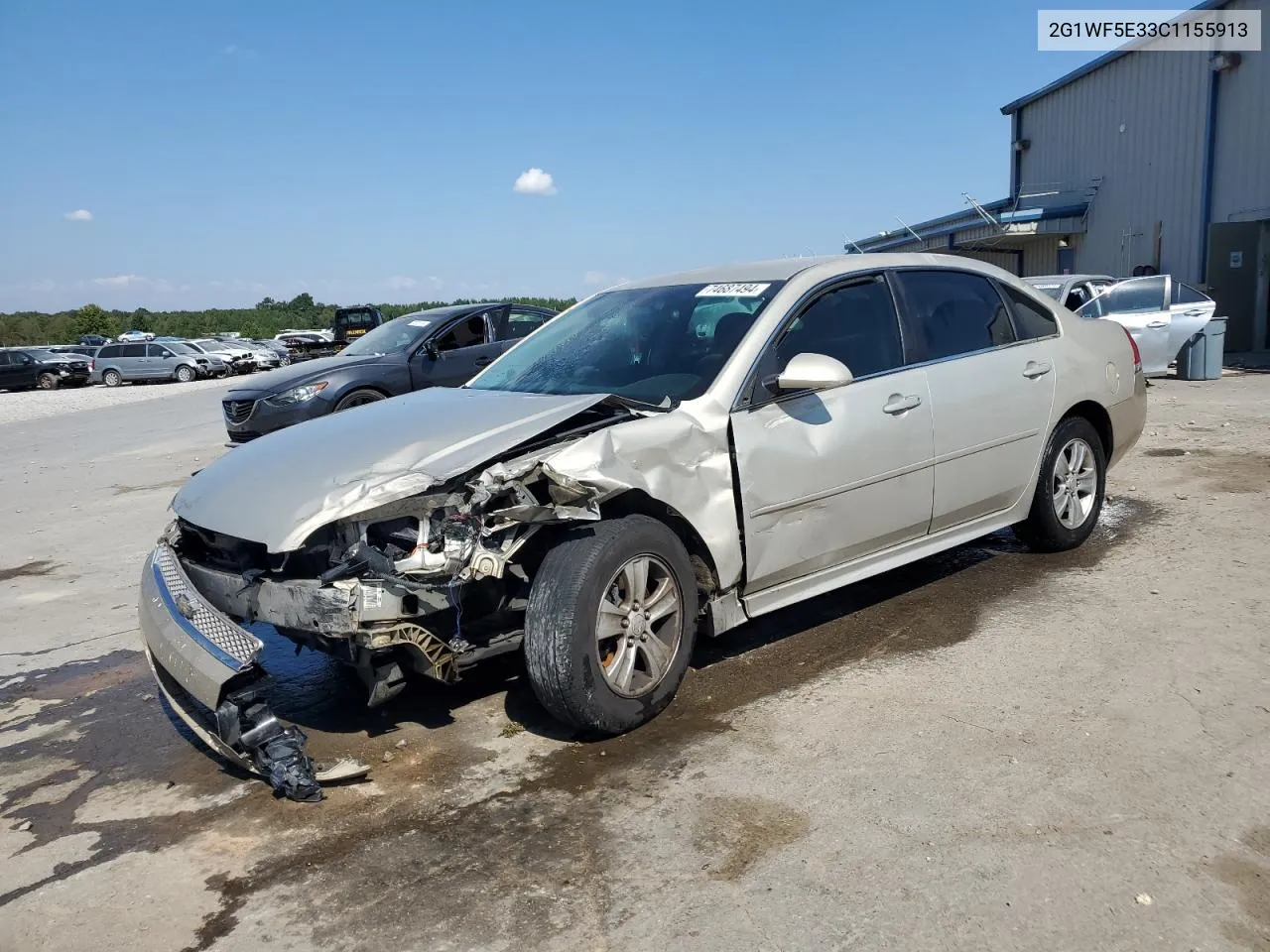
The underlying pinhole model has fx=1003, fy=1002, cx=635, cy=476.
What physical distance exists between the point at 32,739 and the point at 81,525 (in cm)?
487

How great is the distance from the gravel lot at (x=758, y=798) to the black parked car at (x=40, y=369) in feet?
112

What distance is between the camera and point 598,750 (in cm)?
370

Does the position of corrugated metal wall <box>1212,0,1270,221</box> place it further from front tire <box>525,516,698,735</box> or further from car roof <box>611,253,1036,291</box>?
front tire <box>525,516,698,735</box>

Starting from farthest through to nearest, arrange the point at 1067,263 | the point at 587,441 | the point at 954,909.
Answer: the point at 1067,263 → the point at 587,441 → the point at 954,909

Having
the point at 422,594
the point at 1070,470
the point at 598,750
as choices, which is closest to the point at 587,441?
the point at 422,594

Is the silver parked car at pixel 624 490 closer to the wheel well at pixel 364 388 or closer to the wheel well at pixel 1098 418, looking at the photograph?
the wheel well at pixel 1098 418

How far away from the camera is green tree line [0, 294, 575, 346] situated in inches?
2899

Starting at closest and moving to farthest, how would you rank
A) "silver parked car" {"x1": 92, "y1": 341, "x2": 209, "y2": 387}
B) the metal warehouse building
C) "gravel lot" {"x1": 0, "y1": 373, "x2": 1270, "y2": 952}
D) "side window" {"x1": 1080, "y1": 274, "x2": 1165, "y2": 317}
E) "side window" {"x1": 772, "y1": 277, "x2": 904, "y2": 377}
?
"gravel lot" {"x1": 0, "y1": 373, "x2": 1270, "y2": 952} → "side window" {"x1": 772, "y1": 277, "x2": 904, "y2": 377} → "side window" {"x1": 1080, "y1": 274, "x2": 1165, "y2": 317} → the metal warehouse building → "silver parked car" {"x1": 92, "y1": 341, "x2": 209, "y2": 387}

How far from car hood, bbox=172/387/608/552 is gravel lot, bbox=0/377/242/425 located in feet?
64.9

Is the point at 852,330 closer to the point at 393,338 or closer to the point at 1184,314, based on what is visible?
the point at 393,338

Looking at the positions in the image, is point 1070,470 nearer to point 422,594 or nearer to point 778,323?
point 778,323

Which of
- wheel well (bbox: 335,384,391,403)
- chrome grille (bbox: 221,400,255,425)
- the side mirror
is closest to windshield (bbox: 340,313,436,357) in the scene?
wheel well (bbox: 335,384,391,403)

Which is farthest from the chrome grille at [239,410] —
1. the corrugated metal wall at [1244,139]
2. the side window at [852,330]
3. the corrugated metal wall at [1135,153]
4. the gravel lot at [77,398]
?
the corrugated metal wall at [1135,153]

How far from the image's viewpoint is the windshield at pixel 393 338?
36.8ft
